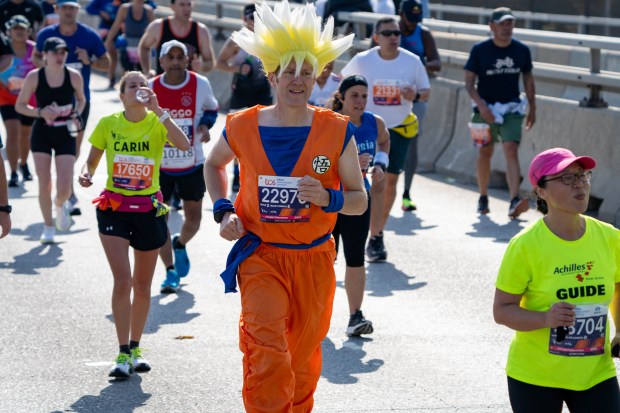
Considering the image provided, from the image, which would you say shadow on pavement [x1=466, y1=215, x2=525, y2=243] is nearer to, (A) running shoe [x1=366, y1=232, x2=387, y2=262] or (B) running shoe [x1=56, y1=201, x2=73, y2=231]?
(A) running shoe [x1=366, y1=232, x2=387, y2=262]

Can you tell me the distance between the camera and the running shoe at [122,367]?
7.84 m

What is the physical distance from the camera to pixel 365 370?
8.07 metres

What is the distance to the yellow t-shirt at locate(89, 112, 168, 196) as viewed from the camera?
8422 mm

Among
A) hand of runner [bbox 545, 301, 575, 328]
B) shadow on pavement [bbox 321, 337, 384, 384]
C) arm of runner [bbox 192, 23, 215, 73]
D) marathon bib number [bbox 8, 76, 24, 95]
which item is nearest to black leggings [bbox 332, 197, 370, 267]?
shadow on pavement [bbox 321, 337, 384, 384]

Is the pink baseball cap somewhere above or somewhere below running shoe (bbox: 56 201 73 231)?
above

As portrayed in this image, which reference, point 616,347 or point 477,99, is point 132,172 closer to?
point 616,347

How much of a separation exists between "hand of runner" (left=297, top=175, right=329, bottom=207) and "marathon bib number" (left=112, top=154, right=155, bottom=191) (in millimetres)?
2719

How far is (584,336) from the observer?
517 centimetres

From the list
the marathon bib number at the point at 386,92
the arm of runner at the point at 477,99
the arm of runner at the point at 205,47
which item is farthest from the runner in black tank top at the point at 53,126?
the arm of runner at the point at 477,99

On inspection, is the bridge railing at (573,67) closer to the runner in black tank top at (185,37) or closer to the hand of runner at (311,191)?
the runner in black tank top at (185,37)

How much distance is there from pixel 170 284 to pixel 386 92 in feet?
9.76

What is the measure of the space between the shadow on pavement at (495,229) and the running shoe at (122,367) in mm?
5231

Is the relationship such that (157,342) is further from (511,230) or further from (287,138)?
(511,230)

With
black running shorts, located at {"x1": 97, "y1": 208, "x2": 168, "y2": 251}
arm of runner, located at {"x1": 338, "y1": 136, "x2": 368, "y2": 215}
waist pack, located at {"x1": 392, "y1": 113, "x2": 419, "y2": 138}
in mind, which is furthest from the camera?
waist pack, located at {"x1": 392, "y1": 113, "x2": 419, "y2": 138}
